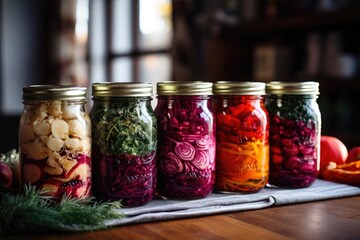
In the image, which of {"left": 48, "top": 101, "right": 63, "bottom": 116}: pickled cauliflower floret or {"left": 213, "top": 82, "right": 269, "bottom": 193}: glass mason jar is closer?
{"left": 48, "top": 101, "right": 63, "bottom": 116}: pickled cauliflower floret

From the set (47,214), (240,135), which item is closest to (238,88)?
(240,135)

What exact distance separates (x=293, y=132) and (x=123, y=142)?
391 millimetres

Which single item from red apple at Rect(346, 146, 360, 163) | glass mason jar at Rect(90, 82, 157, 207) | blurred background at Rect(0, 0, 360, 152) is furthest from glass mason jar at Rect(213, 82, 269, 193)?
blurred background at Rect(0, 0, 360, 152)

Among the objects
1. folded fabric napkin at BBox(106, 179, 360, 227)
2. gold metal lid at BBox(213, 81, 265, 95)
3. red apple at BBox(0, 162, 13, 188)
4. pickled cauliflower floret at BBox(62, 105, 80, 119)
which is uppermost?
gold metal lid at BBox(213, 81, 265, 95)

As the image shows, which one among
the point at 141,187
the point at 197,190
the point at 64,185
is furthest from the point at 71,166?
the point at 197,190

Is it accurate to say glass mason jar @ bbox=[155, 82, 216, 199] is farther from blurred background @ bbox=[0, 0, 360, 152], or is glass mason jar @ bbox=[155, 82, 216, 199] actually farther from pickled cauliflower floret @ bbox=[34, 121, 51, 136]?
blurred background @ bbox=[0, 0, 360, 152]

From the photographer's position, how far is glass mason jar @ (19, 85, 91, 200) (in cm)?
94

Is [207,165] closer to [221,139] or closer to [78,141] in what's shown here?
[221,139]

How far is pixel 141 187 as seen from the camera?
1.00 metres

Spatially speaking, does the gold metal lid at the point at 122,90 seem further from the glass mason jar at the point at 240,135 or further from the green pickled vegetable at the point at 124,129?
the glass mason jar at the point at 240,135

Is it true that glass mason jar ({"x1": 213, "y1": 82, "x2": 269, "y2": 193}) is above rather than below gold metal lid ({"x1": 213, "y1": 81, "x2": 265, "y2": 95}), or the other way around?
below

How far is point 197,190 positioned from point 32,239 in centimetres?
35

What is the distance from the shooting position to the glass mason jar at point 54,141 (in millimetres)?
937

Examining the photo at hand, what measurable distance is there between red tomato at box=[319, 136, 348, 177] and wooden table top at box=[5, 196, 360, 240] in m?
0.32
